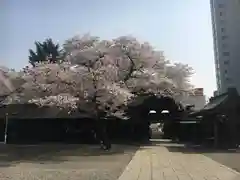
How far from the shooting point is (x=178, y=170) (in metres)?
14.4

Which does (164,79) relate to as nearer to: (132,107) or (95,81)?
(132,107)

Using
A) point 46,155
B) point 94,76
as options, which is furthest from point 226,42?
point 46,155

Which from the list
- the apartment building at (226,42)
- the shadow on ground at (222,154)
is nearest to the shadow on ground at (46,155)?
the shadow on ground at (222,154)

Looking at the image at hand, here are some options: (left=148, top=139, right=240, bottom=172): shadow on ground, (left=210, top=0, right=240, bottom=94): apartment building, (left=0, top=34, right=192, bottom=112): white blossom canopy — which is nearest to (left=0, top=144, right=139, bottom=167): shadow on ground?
(left=0, top=34, right=192, bottom=112): white blossom canopy

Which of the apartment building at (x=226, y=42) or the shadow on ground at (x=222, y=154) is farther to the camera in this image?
the apartment building at (x=226, y=42)

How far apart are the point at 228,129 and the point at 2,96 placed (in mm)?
22417

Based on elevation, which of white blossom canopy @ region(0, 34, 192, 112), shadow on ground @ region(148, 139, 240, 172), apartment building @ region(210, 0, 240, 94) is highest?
apartment building @ region(210, 0, 240, 94)

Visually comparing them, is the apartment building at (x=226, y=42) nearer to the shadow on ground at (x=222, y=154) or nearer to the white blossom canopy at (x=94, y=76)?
the white blossom canopy at (x=94, y=76)

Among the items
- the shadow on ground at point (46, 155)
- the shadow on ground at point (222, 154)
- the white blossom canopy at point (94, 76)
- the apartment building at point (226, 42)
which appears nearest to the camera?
the shadow on ground at point (222, 154)

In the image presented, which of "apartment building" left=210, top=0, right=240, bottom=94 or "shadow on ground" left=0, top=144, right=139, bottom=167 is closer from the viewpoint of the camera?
"shadow on ground" left=0, top=144, right=139, bottom=167

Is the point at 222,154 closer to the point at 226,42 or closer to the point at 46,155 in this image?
the point at 46,155

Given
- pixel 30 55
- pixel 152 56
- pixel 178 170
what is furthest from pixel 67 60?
pixel 30 55

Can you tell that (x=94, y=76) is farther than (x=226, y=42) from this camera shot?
No

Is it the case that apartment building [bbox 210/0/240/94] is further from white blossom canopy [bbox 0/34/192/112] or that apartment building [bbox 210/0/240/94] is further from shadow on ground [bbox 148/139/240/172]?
shadow on ground [bbox 148/139/240/172]
